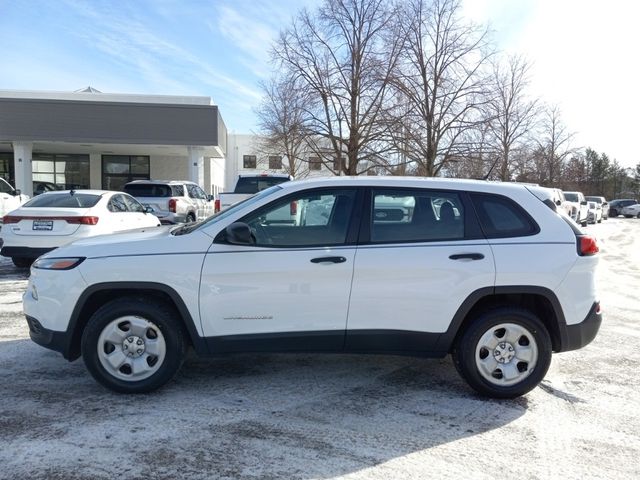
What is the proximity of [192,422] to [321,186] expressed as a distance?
6.70 feet

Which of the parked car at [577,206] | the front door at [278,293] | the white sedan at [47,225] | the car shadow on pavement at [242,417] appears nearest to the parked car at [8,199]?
the white sedan at [47,225]

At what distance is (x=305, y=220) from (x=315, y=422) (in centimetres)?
157

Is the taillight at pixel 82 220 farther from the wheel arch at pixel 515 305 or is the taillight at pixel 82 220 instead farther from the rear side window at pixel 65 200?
the wheel arch at pixel 515 305

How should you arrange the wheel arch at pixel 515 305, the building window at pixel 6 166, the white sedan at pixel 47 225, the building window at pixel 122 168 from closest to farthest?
the wheel arch at pixel 515 305, the white sedan at pixel 47 225, the building window at pixel 6 166, the building window at pixel 122 168

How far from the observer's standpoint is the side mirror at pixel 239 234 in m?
4.02

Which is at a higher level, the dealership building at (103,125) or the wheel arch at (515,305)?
the dealership building at (103,125)

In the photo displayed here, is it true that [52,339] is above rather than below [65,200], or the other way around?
below

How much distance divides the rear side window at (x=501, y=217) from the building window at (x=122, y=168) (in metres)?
28.6

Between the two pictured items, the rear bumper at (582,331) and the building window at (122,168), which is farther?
the building window at (122,168)

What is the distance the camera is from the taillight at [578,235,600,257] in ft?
13.8

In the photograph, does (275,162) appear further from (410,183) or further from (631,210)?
(410,183)

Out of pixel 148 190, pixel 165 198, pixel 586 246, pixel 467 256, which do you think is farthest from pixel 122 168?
pixel 586 246

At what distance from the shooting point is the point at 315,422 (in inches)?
150

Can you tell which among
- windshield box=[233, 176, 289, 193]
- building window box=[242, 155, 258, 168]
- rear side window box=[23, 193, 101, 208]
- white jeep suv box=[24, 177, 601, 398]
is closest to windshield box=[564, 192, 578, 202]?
windshield box=[233, 176, 289, 193]
